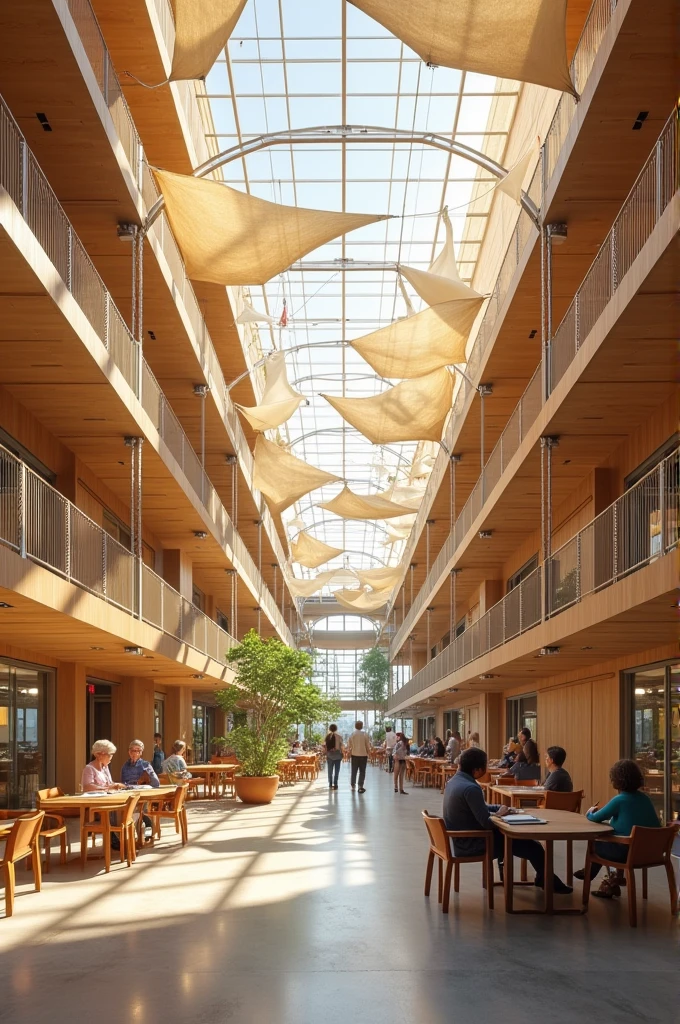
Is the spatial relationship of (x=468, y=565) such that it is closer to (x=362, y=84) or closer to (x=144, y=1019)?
(x=362, y=84)

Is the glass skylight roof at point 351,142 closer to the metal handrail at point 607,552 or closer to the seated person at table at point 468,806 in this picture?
the metal handrail at point 607,552

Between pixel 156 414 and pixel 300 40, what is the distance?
950 cm

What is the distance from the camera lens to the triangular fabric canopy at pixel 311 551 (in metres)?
39.4

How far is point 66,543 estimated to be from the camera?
1390 centimetres

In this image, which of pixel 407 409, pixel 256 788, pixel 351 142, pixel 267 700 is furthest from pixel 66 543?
pixel 351 142

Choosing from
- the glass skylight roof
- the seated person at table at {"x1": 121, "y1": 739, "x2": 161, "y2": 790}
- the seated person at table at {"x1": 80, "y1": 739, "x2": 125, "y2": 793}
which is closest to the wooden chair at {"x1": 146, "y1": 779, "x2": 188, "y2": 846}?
the seated person at table at {"x1": 121, "y1": 739, "x2": 161, "y2": 790}

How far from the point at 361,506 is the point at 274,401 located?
208 inches

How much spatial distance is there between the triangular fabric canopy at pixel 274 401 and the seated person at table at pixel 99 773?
491 inches

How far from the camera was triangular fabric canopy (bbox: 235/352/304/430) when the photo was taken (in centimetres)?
2606

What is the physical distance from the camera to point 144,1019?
20.3 feet

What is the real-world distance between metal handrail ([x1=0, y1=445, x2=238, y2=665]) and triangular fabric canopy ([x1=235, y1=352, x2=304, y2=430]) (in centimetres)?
640

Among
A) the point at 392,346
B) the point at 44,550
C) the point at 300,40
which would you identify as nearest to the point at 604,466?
the point at 392,346

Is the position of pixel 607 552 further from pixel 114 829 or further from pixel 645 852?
pixel 114 829

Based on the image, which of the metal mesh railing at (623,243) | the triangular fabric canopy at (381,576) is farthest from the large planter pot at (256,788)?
the triangular fabric canopy at (381,576)
